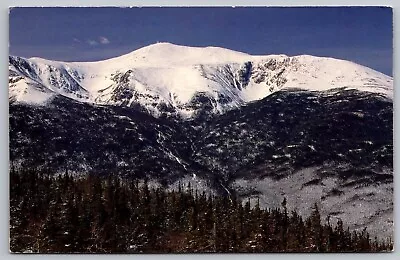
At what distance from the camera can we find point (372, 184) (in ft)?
14.3

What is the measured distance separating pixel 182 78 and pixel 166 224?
59cm

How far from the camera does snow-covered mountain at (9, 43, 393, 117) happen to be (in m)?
4.35

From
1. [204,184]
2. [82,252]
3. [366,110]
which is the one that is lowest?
[82,252]

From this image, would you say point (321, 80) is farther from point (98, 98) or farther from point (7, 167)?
point (7, 167)

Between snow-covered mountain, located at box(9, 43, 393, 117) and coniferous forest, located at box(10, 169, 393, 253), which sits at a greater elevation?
snow-covered mountain, located at box(9, 43, 393, 117)

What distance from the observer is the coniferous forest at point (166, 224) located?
4340 millimetres

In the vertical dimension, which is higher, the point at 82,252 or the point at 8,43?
the point at 8,43

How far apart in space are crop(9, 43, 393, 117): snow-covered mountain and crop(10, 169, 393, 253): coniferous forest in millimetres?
338

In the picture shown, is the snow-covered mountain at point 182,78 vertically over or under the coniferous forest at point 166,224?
over

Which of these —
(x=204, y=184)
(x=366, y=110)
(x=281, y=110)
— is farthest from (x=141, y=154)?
(x=366, y=110)

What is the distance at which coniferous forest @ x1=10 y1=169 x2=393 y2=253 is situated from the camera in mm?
4340

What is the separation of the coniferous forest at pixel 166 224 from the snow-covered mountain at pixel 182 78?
0.34 metres

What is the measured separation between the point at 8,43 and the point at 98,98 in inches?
16.4

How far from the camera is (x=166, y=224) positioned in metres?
4.35
